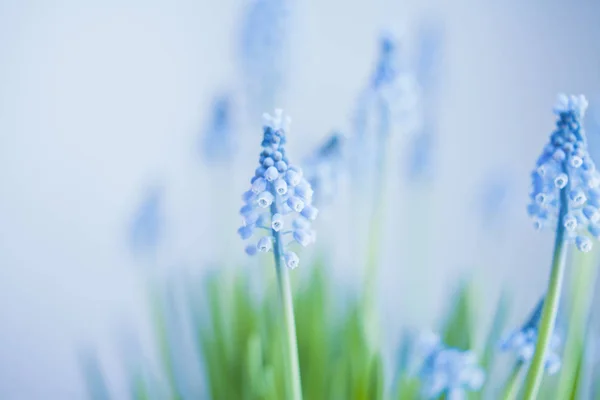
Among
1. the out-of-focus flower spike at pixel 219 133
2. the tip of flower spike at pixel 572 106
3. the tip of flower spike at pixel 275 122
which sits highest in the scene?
the out-of-focus flower spike at pixel 219 133

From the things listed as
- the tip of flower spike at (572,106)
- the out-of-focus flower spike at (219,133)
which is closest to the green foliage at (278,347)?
the out-of-focus flower spike at (219,133)

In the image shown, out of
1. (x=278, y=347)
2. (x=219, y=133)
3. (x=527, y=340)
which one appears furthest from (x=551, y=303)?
(x=219, y=133)

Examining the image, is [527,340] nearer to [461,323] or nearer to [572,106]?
[572,106]

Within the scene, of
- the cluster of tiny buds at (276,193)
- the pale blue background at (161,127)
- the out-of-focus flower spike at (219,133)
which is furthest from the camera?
the pale blue background at (161,127)

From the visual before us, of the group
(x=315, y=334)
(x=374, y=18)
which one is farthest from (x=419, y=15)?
(x=315, y=334)

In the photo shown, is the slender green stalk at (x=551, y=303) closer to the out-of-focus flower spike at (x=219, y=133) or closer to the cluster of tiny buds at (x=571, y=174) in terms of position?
the cluster of tiny buds at (x=571, y=174)

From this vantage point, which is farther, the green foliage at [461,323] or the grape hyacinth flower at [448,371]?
the green foliage at [461,323]

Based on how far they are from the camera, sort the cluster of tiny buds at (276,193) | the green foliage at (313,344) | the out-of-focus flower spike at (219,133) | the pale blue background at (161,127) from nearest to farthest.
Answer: the cluster of tiny buds at (276,193) → the green foliage at (313,344) → the out-of-focus flower spike at (219,133) → the pale blue background at (161,127)

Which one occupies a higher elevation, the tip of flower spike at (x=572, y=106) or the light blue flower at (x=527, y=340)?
the tip of flower spike at (x=572, y=106)

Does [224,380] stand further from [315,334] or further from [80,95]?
[80,95]
